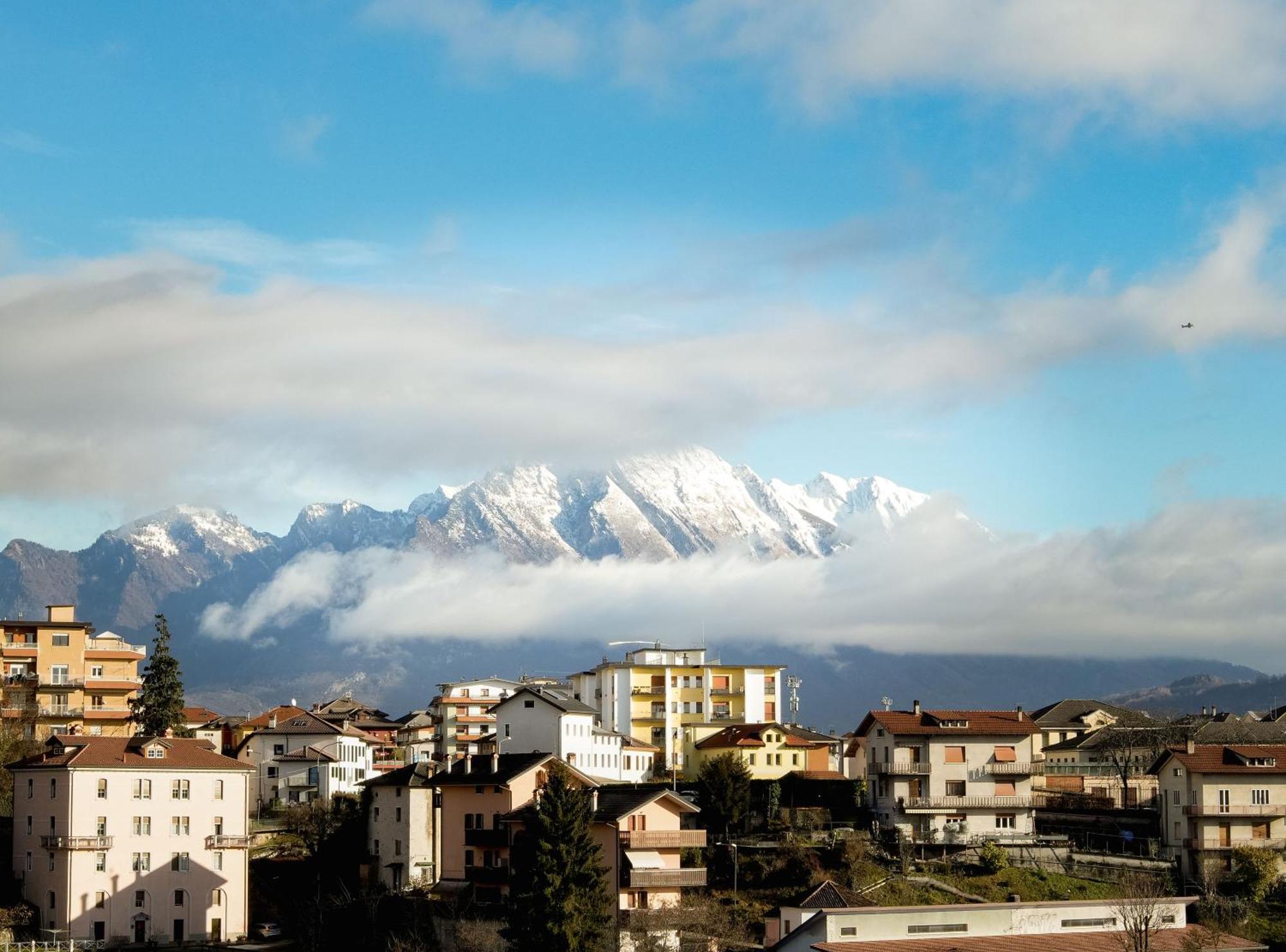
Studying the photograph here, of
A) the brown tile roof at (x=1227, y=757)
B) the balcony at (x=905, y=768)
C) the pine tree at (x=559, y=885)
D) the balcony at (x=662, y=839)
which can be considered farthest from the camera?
the balcony at (x=905, y=768)

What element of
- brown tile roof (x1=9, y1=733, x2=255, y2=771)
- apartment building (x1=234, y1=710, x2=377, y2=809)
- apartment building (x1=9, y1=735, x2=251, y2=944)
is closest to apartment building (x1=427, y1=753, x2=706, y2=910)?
apartment building (x1=9, y1=735, x2=251, y2=944)

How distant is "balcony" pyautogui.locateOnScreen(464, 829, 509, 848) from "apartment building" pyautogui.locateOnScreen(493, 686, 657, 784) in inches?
913

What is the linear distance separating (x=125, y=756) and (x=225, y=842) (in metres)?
6.86

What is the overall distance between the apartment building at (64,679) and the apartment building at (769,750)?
38.2 metres

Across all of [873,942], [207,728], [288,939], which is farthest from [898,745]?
[207,728]

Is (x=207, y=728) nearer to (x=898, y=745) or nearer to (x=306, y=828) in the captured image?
(x=306, y=828)

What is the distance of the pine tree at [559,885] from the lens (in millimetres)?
80562

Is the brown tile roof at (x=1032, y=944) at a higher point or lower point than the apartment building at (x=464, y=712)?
lower

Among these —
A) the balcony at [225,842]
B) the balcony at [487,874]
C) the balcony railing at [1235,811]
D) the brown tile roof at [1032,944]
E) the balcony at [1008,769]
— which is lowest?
the brown tile roof at [1032,944]

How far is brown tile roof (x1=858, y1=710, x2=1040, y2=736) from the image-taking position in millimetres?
104688

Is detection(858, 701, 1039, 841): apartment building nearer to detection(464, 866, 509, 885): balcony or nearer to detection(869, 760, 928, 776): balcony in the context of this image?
detection(869, 760, 928, 776): balcony

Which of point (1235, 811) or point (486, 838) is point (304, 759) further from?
point (1235, 811)

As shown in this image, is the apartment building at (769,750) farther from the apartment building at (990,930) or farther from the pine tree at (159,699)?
the apartment building at (990,930)

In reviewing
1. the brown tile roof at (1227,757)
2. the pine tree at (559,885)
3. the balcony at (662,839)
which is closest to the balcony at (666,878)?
the balcony at (662,839)
